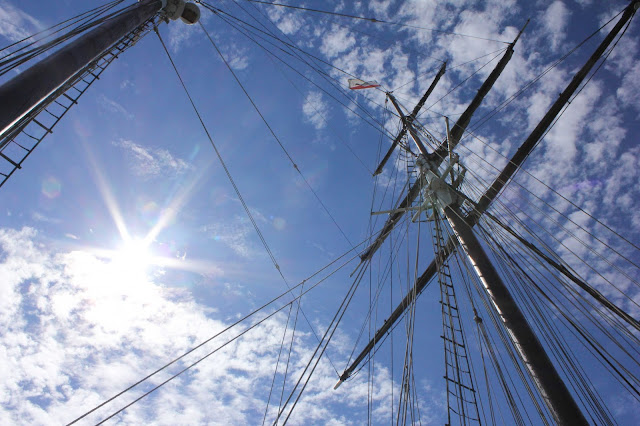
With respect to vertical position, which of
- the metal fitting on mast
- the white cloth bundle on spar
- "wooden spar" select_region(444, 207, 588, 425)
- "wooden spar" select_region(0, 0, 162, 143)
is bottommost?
"wooden spar" select_region(444, 207, 588, 425)

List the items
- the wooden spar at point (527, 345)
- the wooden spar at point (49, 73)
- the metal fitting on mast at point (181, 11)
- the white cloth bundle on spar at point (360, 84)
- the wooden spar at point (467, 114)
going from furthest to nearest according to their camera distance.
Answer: the white cloth bundle on spar at point (360, 84), the wooden spar at point (467, 114), the metal fitting on mast at point (181, 11), the wooden spar at point (527, 345), the wooden spar at point (49, 73)

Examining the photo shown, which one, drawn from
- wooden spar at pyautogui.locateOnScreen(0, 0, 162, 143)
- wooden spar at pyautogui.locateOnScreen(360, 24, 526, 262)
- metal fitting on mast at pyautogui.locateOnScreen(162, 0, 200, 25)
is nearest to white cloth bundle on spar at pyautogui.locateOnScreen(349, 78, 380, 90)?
wooden spar at pyautogui.locateOnScreen(360, 24, 526, 262)

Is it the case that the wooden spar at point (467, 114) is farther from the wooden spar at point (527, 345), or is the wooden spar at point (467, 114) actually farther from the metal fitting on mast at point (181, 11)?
the metal fitting on mast at point (181, 11)

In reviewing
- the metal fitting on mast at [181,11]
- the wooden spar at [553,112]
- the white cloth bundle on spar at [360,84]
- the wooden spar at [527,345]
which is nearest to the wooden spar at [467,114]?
the wooden spar at [553,112]

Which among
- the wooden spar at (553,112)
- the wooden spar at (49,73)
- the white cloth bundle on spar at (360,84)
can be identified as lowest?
the wooden spar at (49,73)

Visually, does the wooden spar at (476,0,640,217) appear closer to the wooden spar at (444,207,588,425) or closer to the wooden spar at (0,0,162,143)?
the wooden spar at (444,207,588,425)

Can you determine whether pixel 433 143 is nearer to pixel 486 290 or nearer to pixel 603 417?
pixel 486 290

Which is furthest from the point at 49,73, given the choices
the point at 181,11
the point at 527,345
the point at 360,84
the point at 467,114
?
the point at 467,114

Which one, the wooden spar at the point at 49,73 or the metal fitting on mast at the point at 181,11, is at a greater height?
the metal fitting on mast at the point at 181,11

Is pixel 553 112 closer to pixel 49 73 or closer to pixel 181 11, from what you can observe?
pixel 181 11

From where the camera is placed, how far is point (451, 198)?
7836 millimetres

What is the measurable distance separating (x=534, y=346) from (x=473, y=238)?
228 centimetres

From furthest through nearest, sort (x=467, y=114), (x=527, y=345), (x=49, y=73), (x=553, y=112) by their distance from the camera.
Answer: (x=467, y=114), (x=553, y=112), (x=527, y=345), (x=49, y=73)

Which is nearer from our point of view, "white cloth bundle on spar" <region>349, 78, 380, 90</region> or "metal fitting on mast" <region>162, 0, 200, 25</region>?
"metal fitting on mast" <region>162, 0, 200, 25</region>
